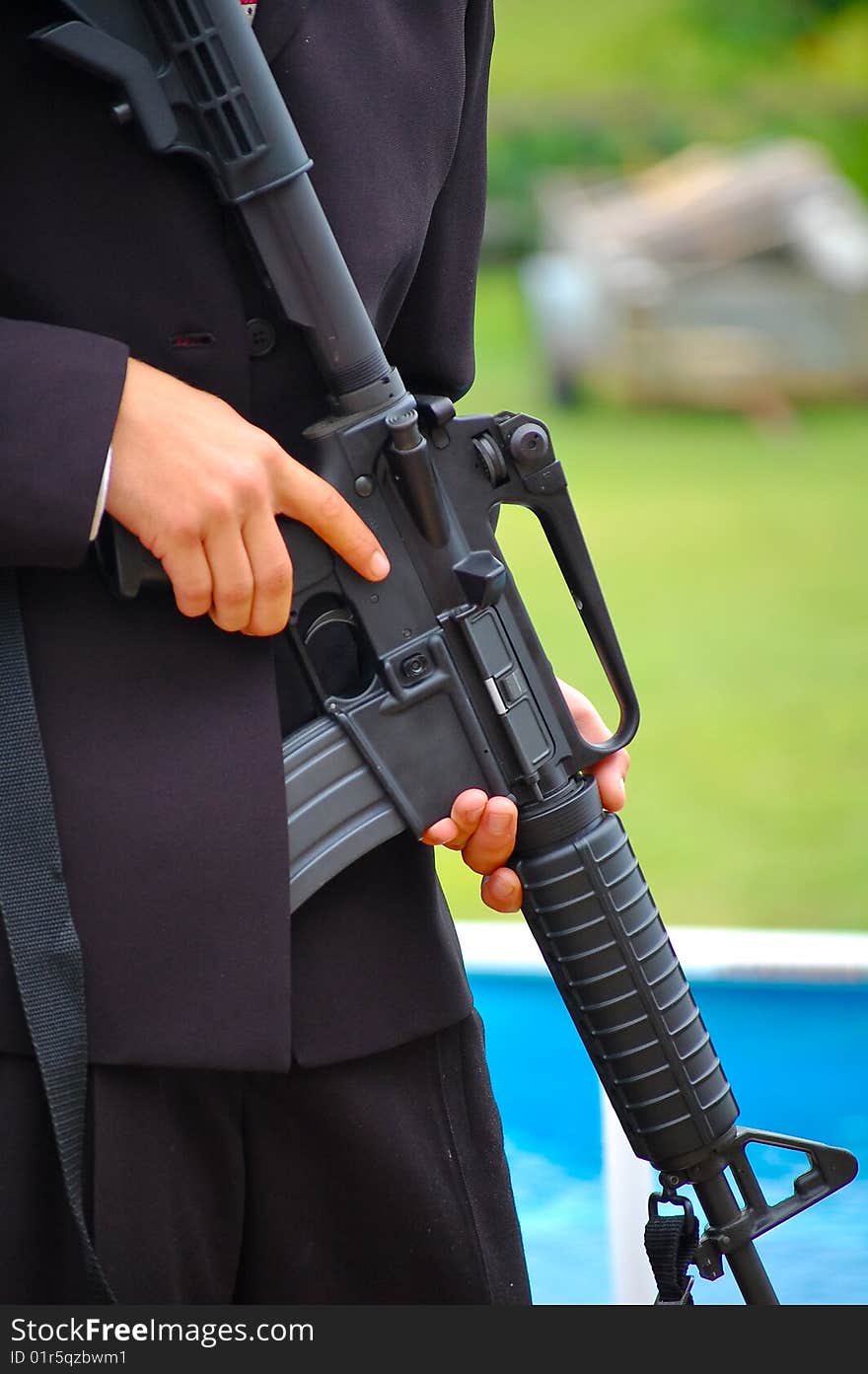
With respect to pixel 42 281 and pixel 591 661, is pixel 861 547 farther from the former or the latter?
pixel 42 281

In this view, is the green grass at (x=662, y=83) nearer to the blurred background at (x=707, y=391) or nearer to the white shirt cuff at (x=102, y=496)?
the blurred background at (x=707, y=391)

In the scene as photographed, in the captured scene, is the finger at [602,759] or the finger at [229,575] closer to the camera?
the finger at [229,575]

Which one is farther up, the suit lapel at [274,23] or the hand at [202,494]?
the suit lapel at [274,23]

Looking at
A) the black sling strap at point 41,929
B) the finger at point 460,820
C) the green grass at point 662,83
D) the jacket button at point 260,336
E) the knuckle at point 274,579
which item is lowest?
the green grass at point 662,83

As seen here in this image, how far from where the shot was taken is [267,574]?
969 millimetres

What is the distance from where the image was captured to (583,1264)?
1936 millimetres

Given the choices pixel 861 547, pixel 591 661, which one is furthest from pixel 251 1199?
pixel 861 547

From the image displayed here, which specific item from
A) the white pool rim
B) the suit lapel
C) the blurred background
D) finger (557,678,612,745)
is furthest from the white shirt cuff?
the blurred background

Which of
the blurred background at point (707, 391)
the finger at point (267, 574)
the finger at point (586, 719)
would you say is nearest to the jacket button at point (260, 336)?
the finger at point (267, 574)

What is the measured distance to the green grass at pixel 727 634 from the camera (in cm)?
443

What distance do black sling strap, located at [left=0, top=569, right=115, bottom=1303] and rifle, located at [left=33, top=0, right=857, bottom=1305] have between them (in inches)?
3.6

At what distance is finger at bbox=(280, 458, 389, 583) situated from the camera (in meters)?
0.99

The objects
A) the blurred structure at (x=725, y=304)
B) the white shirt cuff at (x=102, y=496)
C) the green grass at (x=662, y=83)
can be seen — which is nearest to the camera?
the white shirt cuff at (x=102, y=496)

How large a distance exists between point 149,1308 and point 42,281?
1.85 ft
